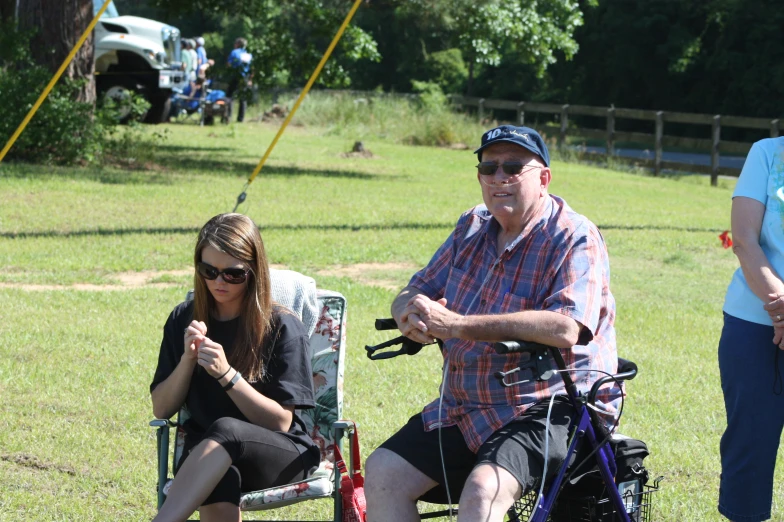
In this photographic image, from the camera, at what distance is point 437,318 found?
11.6ft

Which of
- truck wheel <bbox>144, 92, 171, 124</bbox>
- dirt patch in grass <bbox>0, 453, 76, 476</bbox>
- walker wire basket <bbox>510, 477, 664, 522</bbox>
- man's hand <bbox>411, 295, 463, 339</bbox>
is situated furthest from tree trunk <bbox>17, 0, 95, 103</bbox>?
walker wire basket <bbox>510, 477, 664, 522</bbox>

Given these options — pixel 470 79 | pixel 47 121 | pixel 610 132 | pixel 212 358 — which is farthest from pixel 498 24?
pixel 470 79

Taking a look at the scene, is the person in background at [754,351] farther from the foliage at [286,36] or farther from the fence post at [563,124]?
the fence post at [563,124]

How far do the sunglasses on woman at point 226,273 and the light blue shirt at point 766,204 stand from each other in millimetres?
1734

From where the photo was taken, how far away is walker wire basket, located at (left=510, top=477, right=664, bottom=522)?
11.4 feet

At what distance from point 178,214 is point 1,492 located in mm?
8201

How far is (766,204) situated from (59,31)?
14017mm

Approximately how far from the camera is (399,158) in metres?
22.0

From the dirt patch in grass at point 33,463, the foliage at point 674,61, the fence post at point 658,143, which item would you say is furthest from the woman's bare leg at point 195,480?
the foliage at point 674,61

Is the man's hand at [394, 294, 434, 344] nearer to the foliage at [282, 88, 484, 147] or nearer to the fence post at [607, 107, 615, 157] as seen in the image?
the foliage at [282, 88, 484, 147]

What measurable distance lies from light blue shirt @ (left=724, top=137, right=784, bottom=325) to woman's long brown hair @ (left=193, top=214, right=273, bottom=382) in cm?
166

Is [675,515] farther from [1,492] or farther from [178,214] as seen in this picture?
[178,214]

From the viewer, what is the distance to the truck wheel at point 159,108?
23.6 metres

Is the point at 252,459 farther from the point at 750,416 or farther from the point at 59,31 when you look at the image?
the point at 59,31
